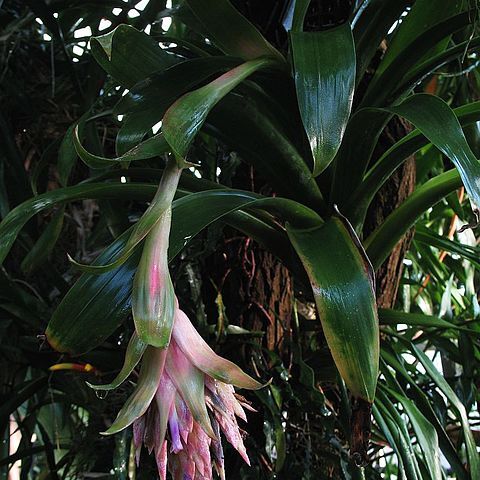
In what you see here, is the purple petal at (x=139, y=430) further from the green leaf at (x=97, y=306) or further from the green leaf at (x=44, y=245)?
the green leaf at (x=44, y=245)

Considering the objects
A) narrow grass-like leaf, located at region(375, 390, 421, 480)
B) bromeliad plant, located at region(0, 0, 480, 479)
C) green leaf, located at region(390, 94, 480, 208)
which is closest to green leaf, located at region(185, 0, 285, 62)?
bromeliad plant, located at region(0, 0, 480, 479)

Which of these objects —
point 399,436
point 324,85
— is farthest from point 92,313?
point 399,436

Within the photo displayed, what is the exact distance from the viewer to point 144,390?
0.33 m

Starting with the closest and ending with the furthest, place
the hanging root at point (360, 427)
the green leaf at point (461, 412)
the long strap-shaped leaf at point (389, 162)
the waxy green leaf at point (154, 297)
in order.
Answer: the waxy green leaf at point (154, 297) < the hanging root at point (360, 427) < the long strap-shaped leaf at point (389, 162) < the green leaf at point (461, 412)

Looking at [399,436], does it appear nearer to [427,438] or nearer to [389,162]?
[427,438]

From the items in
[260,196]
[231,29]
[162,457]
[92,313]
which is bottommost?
[162,457]

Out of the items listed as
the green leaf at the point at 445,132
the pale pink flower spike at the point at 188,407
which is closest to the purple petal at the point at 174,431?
the pale pink flower spike at the point at 188,407

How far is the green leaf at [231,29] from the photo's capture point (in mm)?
481

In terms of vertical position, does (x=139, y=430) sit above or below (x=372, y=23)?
below

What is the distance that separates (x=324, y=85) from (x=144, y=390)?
0.23m

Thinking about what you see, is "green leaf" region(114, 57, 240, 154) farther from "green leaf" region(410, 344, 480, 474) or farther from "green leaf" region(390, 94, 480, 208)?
"green leaf" region(410, 344, 480, 474)

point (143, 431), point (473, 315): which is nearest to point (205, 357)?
point (143, 431)

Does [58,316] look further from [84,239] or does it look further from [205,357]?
[84,239]

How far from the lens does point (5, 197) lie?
856 mm
